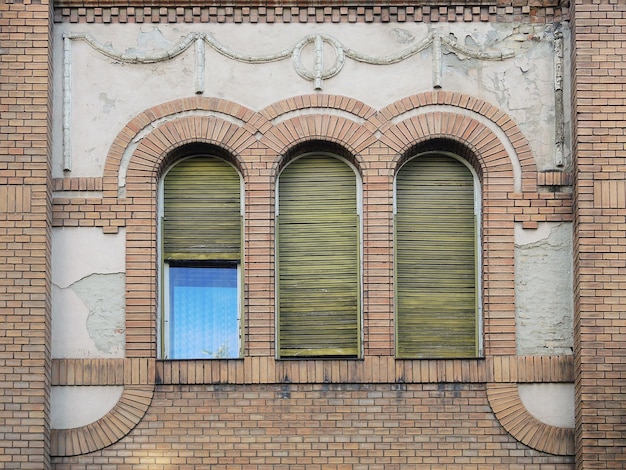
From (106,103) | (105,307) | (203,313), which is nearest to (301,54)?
(106,103)

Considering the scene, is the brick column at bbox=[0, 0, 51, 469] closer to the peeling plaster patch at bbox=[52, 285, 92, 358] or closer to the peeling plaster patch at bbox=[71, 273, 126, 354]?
the peeling plaster patch at bbox=[52, 285, 92, 358]

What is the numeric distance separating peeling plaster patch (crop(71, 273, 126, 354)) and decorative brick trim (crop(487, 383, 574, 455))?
12.7ft

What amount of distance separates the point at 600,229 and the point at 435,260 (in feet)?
5.88

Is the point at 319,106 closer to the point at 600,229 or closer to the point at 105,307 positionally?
the point at 105,307

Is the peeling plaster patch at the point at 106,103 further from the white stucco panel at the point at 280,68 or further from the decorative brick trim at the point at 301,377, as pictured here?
the decorative brick trim at the point at 301,377

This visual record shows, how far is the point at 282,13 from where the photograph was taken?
19.4m

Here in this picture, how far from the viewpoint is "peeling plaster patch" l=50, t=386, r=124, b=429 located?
1828 centimetres

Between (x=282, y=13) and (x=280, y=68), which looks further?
(x=282, y=13)

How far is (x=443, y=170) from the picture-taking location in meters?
19.2

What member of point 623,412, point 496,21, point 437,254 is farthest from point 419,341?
point 496,21

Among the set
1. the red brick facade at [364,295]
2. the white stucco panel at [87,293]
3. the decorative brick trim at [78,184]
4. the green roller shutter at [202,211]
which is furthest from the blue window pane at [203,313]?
the decorative brick trim at [78,184]

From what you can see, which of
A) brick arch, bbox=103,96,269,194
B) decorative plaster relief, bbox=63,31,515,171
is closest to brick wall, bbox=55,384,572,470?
brick arch, bbox=103,96,269,194

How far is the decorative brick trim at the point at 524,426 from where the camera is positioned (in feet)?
59.6

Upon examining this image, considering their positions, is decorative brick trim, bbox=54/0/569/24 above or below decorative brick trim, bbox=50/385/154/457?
above
